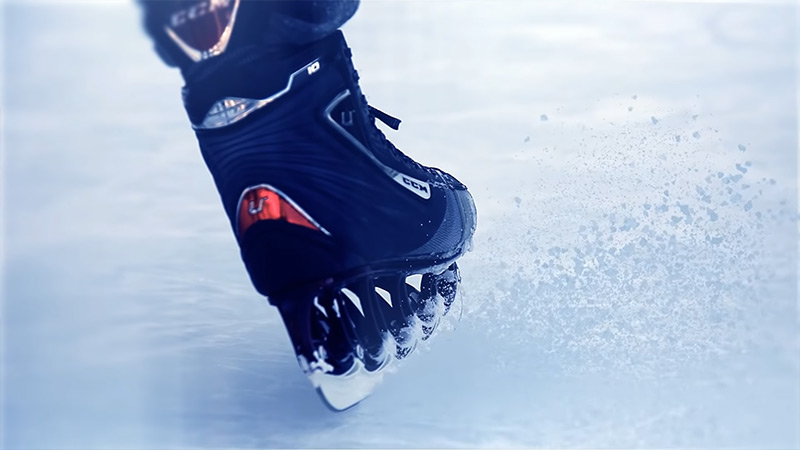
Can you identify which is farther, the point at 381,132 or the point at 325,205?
the point at 381,132

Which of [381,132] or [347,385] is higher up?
[381,132]

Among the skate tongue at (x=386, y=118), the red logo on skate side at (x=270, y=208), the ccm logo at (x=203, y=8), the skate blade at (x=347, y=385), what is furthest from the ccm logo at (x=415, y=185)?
the ccm logo at (x=203, y=8)

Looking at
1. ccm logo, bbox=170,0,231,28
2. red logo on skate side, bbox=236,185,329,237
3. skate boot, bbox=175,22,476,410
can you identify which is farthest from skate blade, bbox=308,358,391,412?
ccm logo, bbox=170,0,231,28

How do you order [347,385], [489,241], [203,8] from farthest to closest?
[489,241] → [347,385] → [203,8]

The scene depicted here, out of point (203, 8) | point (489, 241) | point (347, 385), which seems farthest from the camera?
point (489, 241)

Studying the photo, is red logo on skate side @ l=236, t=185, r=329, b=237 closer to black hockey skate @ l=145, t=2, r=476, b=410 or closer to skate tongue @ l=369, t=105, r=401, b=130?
black hockey skate @ l=145, t=2, r=476, b=410

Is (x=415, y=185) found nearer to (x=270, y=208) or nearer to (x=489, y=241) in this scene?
(x=489, y=241)

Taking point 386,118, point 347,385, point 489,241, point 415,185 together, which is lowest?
point 347,385

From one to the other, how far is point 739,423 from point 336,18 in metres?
1.29

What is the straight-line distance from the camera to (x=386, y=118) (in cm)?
180

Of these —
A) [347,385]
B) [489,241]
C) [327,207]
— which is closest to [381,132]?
[327,207]

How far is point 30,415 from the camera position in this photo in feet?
6.05

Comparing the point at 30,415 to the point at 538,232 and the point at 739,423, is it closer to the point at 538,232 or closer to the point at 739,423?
the point at 538,232

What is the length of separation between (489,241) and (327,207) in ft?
1.32
